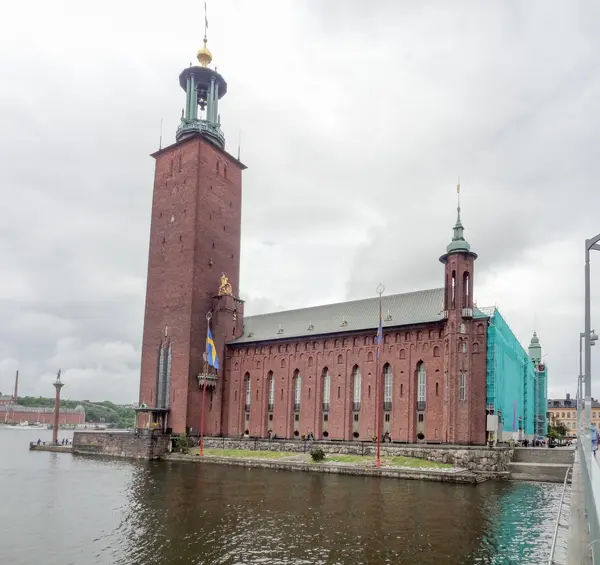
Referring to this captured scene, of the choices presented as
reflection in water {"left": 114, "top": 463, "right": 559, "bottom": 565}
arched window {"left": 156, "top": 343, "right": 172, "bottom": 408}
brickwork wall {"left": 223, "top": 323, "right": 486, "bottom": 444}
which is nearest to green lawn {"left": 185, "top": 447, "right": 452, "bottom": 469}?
reflection in water {"left": 114, "top": 463, "right": 559, "bottom": 565}

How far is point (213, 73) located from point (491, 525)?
226 ft

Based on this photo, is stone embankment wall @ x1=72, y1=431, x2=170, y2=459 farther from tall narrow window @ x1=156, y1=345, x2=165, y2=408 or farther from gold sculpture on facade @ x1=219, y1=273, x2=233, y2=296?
gold sculpture on facade @ x1=219, y1=273, x2=233, y2=296

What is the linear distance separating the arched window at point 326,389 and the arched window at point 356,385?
327 centimetres

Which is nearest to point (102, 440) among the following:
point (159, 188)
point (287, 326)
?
point (287, 326)

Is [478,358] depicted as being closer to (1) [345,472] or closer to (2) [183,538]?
(1) [345,472]

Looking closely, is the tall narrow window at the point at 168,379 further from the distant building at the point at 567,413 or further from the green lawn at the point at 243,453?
the distant building at the point at 567,413

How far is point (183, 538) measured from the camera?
74.8ft

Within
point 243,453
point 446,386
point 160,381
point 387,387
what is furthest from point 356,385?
point 160,381

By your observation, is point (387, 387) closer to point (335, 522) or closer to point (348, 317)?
point (348, 317)

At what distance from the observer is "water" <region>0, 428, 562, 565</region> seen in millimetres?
20797

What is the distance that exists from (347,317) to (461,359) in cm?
1629

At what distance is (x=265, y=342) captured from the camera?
70.6 meters

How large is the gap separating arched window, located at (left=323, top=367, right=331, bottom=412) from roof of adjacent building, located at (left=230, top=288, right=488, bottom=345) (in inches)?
183

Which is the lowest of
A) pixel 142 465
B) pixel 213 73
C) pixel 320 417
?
pixel 142 465
